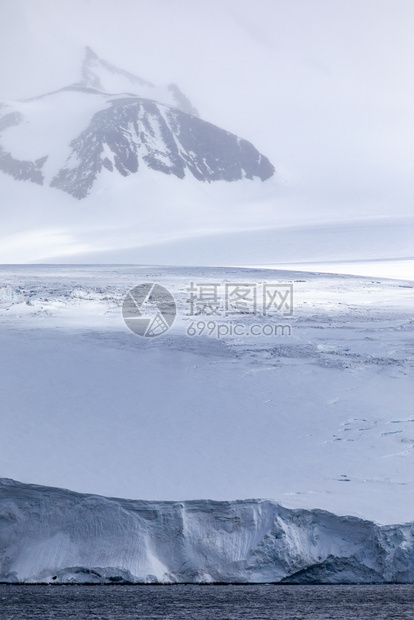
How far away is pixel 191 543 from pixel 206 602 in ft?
1.67

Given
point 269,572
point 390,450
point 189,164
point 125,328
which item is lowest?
point 269,572

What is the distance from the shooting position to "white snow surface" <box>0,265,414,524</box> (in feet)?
15.4

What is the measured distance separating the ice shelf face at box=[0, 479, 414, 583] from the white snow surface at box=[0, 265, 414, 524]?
0.14 metres

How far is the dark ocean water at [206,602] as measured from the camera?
361cm

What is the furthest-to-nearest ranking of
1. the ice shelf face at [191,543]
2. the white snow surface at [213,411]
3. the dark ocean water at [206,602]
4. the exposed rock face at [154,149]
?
the exposed rock face at [154,149]
the white snow surface at [213,411]
the ice shelf face at [191,543]
the dark ocean water at [206,602]

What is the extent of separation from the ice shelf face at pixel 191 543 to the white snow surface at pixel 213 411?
5.5 inches

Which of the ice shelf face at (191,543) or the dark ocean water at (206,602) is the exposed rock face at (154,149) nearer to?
the ice shelf face at (191,543)

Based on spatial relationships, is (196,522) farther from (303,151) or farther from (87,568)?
(303,151)

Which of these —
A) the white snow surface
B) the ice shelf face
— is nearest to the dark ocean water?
the ice shelf face

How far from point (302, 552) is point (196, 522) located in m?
0.65

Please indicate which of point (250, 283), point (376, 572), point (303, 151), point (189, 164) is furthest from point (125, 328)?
point (303, 151)

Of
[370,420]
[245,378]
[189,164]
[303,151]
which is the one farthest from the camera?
[303,151]

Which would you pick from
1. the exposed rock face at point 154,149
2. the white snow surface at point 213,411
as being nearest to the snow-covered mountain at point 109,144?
the exposed rock face at point 154,149

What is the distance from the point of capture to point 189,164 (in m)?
63.7
